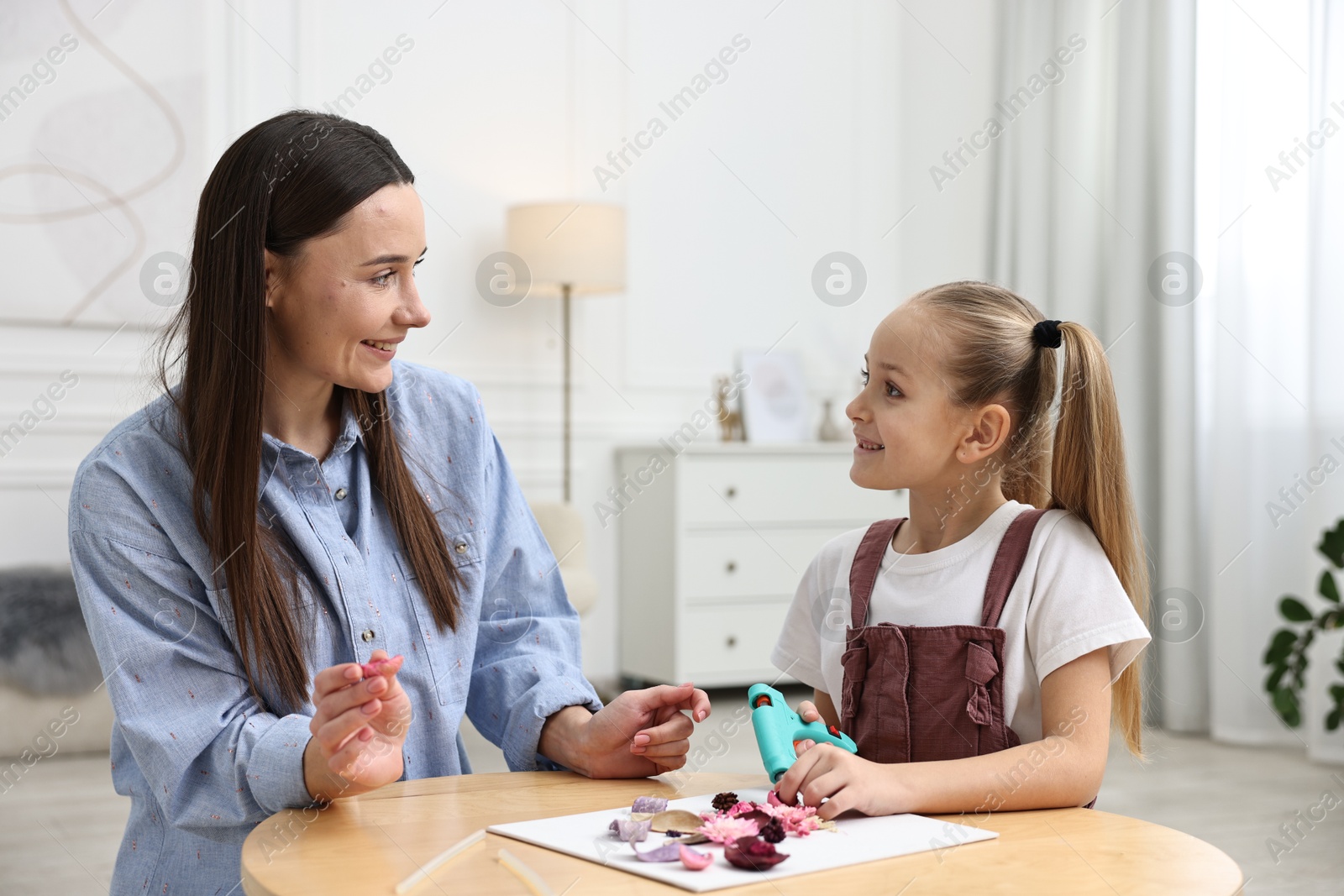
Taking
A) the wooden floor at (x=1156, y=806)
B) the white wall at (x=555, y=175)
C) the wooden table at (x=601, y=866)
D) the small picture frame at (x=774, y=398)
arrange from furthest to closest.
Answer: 1. the small picture frame at (x=774, y=398)
2. the white wall at (x=555, y=175)
3. the wooden floor at (x=1156, y=806)
4. the wooden table at (x=601, y=866)

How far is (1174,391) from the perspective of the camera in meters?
3.88

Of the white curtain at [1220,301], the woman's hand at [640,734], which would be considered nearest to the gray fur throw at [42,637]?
the woman's hand at [640,734]

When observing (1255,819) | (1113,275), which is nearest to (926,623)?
(1255,819)

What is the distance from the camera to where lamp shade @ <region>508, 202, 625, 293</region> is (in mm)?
4125

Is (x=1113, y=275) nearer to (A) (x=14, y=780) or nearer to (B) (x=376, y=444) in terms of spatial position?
(B) (x=376, y=444)

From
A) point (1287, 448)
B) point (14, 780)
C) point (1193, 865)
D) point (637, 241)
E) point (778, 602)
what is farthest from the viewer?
point (637, 241)

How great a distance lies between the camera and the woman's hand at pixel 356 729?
90cm

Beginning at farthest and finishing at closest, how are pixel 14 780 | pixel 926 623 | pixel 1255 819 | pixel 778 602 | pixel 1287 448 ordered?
pixel 778 602 < pixel 1287 448 < pixel 14 780 < pixel 1255 819 < pixel 926 623

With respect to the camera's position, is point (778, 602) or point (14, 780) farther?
point (778, 602)

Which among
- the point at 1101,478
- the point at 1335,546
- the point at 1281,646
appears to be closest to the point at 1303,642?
the point at 1281,646

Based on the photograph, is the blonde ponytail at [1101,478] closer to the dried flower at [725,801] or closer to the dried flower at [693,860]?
the dried flower at [725,801]

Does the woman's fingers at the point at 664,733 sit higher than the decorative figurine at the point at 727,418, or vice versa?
the decorative figurine at the point at 727,418

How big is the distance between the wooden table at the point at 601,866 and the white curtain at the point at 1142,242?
10.0ft

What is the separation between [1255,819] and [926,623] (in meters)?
2.06
